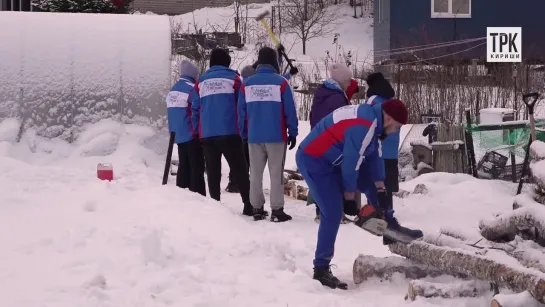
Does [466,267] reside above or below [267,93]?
below

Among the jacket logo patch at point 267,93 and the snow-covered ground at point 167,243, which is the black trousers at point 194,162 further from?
the jacket logo patch at point 267,93

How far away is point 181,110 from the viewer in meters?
9.43

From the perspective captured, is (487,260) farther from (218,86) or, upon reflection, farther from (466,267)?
(218,86)

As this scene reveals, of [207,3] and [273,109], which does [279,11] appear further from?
[273,109]

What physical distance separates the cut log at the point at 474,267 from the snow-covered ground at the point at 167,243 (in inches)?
7.9

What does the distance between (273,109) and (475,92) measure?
8519 mm

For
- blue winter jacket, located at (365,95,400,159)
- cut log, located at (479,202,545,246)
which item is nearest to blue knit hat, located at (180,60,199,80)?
blue winter jacket, located at (365,95,400,159)

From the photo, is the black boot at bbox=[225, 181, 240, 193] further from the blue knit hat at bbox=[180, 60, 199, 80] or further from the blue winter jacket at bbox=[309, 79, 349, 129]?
the blue winter jacket at bbox=[309, 79, 349, 129]

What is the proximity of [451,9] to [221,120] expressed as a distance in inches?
738

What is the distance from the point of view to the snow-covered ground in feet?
16.7

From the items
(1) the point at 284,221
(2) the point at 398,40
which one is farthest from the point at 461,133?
(2) the point at 398,40

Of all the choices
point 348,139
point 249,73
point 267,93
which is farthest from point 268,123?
point 348,139

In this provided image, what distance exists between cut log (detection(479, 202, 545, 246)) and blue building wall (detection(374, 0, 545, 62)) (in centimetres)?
1925

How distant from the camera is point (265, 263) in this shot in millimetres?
6164
